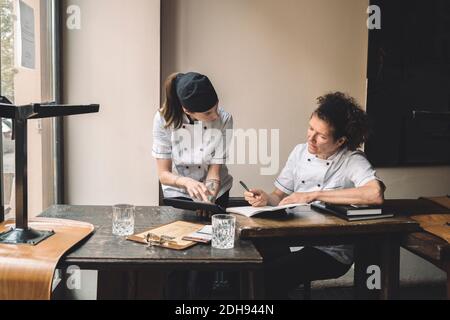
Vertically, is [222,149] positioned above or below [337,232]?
above

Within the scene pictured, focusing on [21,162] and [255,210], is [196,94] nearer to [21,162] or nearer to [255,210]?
[255,210]

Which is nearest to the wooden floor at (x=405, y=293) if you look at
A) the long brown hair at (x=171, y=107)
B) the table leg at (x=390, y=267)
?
the table leg at (x=390, y=267)

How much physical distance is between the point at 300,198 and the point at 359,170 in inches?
12.6

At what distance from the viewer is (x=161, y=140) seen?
100 inches

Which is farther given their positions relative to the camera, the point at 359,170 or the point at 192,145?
the point at 192,145

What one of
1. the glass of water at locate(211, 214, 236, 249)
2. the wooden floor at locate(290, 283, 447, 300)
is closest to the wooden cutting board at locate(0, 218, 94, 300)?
the glass of water at locate(211, 214, 236, 249)

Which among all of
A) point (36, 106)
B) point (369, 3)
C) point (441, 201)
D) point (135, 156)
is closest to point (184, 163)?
point (135, 156)

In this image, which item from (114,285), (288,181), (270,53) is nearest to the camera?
(114,285)

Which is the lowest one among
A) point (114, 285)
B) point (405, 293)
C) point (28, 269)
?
point (405, 293)

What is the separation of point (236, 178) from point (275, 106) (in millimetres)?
556

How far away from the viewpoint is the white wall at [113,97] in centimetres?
307

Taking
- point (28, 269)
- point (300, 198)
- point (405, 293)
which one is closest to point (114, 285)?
point (28, 269)

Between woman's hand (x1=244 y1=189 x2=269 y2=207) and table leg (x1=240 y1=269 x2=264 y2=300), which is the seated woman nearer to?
woman's hand (x1=244 y1=189 x2=269 y2=207)

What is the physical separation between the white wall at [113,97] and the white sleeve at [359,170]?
1287 mm
